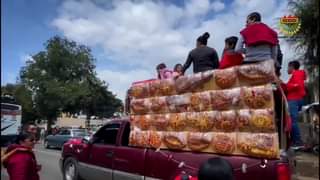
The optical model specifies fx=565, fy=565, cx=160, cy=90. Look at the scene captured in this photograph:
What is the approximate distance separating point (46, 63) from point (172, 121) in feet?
202

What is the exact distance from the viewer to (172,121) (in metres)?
8.59

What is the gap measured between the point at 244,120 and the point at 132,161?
2923 millimetres

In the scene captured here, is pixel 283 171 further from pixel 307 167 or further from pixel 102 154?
pixel 307 167

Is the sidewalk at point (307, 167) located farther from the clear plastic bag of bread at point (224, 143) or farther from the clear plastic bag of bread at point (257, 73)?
the clear plastic bag of bread at point (257, 73)

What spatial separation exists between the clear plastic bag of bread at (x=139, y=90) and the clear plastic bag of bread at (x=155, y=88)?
108mm

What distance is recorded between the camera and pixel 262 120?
7.15 meters

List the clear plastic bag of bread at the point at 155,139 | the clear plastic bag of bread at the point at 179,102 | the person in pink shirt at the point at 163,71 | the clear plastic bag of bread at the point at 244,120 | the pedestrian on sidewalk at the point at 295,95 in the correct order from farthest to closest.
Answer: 1. the person in pink shirt at the point at 163,71
2. the clear plastic bag of bread at the point at 155,139
3. the clear plastic bag of bread at the point at 179,102
4. the pedestrian on sidewalk at the point at 295,95
5. the clear plastic bag of bread at the point at 244,120

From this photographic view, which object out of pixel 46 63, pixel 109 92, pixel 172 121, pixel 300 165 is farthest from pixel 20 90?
pixel 172 121

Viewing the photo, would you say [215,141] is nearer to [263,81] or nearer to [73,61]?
[263,81]

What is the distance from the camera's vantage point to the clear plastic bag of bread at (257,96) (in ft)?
23.3

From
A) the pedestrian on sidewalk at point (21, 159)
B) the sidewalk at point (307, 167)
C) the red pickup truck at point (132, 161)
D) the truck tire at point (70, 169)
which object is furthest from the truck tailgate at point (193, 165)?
the sidewalk at point (307, 167)

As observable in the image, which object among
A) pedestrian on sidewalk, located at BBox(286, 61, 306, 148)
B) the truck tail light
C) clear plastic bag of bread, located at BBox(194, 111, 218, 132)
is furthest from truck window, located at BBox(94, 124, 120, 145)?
the truck tail light

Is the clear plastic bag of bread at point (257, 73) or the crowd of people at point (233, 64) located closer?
the crowd of people at point (233, 64)

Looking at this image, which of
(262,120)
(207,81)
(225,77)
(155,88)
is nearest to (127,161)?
(155,88)
